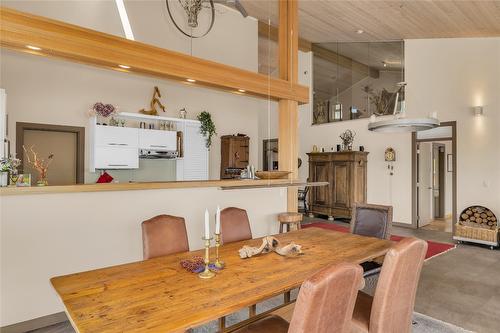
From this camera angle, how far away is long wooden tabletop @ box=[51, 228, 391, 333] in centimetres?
140

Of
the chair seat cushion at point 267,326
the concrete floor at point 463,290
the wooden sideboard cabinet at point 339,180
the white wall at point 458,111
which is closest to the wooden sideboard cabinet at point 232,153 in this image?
the wooden sideboard cabinet at point 339,180

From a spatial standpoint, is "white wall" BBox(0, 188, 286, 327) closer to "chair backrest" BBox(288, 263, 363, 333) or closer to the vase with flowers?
the vase with flowers

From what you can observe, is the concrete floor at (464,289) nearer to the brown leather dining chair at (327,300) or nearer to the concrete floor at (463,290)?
the concrete floor at (463,290)

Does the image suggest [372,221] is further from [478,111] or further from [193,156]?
[478,111]

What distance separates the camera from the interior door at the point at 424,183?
24.0 ft

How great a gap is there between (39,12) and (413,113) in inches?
285

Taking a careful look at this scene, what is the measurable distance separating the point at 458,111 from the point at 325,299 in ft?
21.5

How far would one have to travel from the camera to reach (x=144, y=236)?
8.20 ft

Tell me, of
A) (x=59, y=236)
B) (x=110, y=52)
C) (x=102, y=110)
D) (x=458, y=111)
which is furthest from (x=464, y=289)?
(x=102, y=110)

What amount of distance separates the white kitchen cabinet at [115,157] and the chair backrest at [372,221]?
3.78 meters

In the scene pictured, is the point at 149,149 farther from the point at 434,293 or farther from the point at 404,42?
the point at 404,42

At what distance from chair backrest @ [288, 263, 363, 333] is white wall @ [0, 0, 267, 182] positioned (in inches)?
190

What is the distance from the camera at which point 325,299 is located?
1.36 metres

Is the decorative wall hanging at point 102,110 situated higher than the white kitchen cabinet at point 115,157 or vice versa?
the decorative wall hanging at point 102,110
